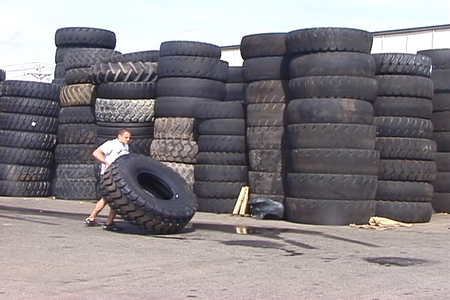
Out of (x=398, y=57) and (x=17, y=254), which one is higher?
(x=398, y=57)

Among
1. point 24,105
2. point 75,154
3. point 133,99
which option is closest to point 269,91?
point 133,99

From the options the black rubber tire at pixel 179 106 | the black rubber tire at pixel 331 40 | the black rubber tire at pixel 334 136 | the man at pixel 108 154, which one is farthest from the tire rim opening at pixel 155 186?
the black rubber tire at pixel 179 106

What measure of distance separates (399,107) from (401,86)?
0.39 meters

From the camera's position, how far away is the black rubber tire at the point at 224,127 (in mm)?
15531

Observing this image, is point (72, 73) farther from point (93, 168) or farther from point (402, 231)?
point (402, 231)

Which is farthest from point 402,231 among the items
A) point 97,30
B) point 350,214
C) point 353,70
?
point 97,30

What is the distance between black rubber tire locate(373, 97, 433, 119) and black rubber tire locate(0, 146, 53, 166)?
8680 mm

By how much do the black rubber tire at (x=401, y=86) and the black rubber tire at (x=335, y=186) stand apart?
5.82ft

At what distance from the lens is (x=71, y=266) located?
8.39 meters

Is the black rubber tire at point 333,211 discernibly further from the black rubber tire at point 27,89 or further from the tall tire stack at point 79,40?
the tall tire stack at point 79,40

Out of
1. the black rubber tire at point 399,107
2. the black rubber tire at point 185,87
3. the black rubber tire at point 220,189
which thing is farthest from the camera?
the black rubber tire at point 185,87

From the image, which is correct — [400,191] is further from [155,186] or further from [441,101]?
[155,186]

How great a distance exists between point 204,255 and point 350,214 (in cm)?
473

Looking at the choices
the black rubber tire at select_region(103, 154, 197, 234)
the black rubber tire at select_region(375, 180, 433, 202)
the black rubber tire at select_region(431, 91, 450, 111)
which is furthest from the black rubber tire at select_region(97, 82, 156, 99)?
the black rubber tire at select_region(431, 91, 450, 111)
